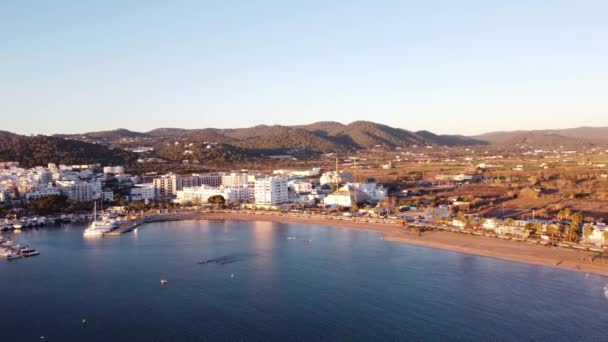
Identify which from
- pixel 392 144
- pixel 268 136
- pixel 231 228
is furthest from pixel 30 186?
pixel 392 144

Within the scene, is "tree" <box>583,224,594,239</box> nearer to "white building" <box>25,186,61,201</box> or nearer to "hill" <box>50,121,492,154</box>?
"white building" <box>25,186,61,201</box>

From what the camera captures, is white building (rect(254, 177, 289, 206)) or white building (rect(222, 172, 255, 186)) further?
white building (rect(222, 172, 255, 186))

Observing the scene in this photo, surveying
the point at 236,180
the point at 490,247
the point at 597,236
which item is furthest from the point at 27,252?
the point at 236,180

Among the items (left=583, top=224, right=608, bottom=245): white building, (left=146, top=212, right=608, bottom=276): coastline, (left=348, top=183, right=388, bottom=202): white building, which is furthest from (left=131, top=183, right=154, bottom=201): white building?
(left=583, top=224, right=608, bottom=245): white building

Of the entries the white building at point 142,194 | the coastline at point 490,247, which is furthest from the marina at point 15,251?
the white building at point 142,194

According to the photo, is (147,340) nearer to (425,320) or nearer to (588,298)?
(425,320)

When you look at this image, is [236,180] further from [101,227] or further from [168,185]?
[101,227]

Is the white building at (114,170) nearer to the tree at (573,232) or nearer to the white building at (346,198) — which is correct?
the white building at (346,198)

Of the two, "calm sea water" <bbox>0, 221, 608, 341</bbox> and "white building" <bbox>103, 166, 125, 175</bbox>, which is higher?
"white building" <bbox>103, 166, 125, 175</bbox>
